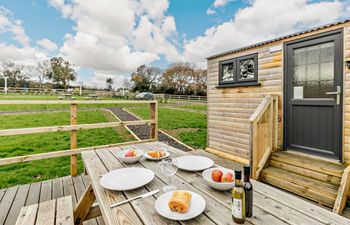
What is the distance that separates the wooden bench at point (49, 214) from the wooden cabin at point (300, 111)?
2.57 metres

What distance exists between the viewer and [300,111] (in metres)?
3.26

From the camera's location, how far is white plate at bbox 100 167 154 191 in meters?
1.08

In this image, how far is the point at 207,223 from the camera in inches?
30.5

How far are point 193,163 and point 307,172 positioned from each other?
2463 mm

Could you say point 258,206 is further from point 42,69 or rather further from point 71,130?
point 42,69

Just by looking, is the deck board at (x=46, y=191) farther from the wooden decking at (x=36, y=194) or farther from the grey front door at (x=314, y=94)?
the grey front door at (x=314, y=94)

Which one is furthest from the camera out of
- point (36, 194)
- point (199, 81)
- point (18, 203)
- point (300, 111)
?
point (199, 81)

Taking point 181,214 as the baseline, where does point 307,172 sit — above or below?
below

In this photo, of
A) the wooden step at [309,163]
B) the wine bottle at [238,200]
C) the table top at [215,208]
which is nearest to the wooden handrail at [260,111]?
the wooden step at [309,163]

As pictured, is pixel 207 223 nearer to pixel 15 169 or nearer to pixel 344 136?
pixel 344 136

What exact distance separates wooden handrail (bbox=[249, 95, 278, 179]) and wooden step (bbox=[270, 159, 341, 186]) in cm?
21

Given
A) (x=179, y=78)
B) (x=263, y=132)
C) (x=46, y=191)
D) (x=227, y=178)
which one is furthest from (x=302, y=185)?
(x=179, y=78)

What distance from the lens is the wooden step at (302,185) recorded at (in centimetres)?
246

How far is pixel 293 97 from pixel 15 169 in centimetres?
534
